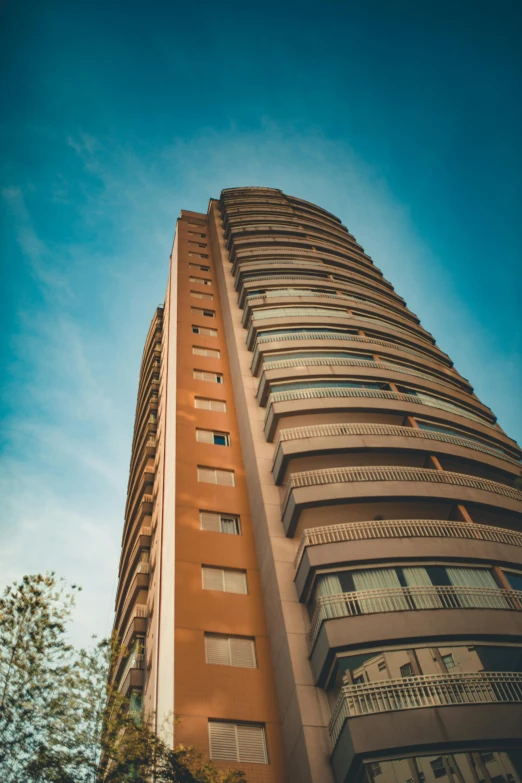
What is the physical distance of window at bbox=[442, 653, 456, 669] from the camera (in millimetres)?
16188

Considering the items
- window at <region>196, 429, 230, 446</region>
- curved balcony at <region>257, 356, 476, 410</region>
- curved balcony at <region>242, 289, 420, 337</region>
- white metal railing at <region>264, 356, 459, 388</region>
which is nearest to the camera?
window at <region>196, 429, 230, 446</region>

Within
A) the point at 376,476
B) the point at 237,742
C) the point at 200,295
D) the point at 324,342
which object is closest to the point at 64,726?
the point at 237,742

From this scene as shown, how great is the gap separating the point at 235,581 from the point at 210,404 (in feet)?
36.5

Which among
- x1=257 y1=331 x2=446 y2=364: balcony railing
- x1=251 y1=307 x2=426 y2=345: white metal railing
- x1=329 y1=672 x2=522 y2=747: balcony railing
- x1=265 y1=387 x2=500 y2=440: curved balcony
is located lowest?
x1=329 y1=672 x2=522 y2=747: balcony railing

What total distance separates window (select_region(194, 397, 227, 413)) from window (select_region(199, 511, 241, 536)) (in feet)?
23.9

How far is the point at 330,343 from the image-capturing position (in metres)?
31.4

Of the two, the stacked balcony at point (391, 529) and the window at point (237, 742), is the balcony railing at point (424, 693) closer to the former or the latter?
the stacked balcony at point (391, 529)

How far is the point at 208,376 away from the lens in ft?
106

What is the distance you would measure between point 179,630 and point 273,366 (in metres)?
14.3

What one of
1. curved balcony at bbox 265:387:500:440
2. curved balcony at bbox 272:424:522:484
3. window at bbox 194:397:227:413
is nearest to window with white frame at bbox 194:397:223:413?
window at bbox 194:397:227:413

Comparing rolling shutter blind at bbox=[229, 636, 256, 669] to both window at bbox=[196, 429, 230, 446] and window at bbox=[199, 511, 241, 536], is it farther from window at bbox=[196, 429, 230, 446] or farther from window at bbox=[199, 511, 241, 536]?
window at bbox=[196, 429, 230, 446]

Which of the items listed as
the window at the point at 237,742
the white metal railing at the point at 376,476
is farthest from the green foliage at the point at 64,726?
the white metal railing at the point at 376,476

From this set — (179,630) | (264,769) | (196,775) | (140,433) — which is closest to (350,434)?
(179,630)

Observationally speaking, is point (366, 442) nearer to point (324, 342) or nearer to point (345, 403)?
point (345, 403)
